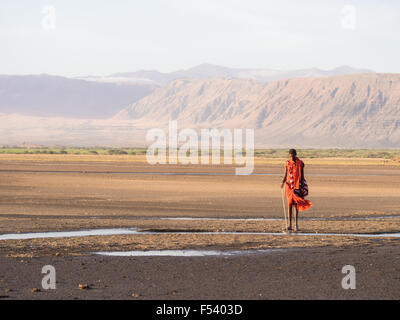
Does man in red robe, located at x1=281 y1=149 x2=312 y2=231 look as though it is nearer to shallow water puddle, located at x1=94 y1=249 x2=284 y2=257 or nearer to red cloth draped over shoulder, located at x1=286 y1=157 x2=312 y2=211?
red cloth draped over shoulder, located at x1=286 y1=157 x2=312 y2=211

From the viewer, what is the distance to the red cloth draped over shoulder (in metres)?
17.4

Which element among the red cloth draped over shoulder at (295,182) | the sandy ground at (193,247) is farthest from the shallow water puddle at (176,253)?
the red cloth draped over shoulder at (295,182)

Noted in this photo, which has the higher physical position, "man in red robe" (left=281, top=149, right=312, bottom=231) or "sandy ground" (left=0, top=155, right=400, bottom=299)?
"man in red robe" (left=281, top=149, right=312, bottom=231)

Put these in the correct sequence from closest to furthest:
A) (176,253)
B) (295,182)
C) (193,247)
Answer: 1. (176,253)
2. (193,247)
3. (295,182)

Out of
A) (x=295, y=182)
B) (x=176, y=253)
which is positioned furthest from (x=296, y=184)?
(x=176, y=253)

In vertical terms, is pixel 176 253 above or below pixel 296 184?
below

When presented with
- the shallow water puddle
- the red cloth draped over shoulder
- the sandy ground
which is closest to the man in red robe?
the red cloth draped over shoulder

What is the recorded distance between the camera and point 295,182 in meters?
17.5

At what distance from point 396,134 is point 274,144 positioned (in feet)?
97.7

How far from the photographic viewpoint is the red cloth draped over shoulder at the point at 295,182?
1741 cm

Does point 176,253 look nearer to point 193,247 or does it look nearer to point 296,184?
point 193,247

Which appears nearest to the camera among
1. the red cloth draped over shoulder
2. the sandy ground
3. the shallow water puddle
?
the sandy ground
